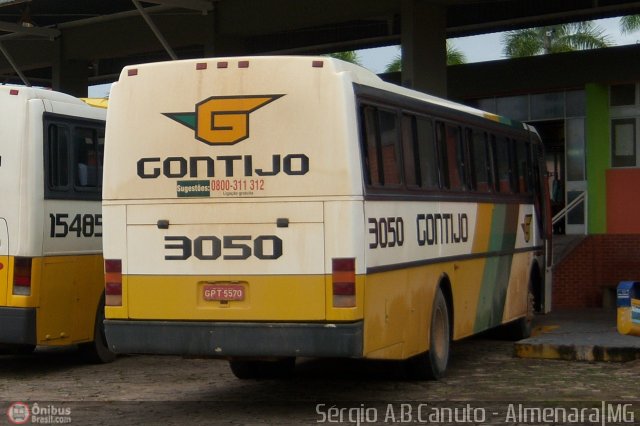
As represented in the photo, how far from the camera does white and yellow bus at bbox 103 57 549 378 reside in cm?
1046

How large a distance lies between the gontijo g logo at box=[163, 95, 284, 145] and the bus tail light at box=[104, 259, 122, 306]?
136 cm

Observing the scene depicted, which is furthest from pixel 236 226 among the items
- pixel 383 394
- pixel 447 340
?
pixel 447 340

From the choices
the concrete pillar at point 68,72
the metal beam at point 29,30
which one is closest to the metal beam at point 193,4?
the metal beam at point 29,30

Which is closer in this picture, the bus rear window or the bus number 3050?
the bus number 3050

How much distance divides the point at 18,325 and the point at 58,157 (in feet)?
6.42

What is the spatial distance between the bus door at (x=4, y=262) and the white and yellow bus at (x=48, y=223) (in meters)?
0.01

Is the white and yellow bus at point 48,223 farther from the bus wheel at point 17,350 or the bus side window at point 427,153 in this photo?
the bus side window at point 427,153

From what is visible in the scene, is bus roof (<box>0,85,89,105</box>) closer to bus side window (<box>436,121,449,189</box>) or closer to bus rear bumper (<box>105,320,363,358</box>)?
bus rear bumper (<box>105,320,363,358</box>)

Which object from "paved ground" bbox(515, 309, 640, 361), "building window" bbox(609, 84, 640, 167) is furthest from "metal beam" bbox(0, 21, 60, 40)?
"paved ground" bbox(515, 309, 640, 361)

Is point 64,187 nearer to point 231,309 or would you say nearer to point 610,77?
point 231,309

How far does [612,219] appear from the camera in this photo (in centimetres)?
2970

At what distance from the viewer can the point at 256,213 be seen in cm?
1066

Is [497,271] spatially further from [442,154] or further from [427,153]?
[427,153]

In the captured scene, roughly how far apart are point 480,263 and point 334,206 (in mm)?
4524
